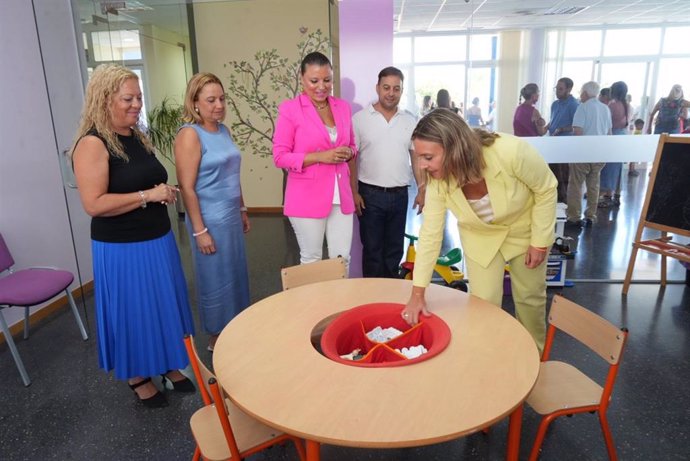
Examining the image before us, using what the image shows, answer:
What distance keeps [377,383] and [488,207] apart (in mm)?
961

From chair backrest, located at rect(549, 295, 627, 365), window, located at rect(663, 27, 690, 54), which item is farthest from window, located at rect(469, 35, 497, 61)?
chair backrest, located at rect(549, 295, 627, 365)

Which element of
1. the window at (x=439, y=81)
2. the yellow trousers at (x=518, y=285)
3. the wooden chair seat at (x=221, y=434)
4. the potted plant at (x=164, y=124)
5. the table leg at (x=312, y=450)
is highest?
the window at (x=439, y=81)

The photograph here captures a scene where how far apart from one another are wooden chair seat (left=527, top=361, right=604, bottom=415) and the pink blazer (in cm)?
143

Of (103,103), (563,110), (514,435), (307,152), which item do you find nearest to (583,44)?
(563,110)

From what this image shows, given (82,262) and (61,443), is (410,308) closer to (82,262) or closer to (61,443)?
(61,443)

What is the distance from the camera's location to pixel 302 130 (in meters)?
2.66

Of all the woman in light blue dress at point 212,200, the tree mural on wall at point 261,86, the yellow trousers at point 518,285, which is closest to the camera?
the yellow trousers at point 518,285

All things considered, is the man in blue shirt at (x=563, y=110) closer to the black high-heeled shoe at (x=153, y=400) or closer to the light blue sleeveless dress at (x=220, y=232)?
the light blue sleeveless dress at (x=220, y=232)

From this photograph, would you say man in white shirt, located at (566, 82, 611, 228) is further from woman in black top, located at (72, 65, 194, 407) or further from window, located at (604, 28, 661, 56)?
woman in black top, located at (72, 65, 194, 407)

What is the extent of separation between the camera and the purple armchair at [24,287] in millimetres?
2529

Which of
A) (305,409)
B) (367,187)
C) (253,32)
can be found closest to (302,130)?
(367,187)

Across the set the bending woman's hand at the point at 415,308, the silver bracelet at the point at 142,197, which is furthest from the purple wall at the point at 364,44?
the bending woman's hand at the point at 415,308

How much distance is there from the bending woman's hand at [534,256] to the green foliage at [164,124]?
9.70 feet

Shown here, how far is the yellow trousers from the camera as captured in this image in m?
2.07
